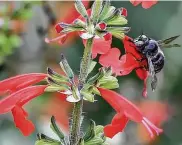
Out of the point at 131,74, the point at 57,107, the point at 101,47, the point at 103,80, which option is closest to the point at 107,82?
the point at 103,80

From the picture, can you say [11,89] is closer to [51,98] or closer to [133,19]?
[51,98]

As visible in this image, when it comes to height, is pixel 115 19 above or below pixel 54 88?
above

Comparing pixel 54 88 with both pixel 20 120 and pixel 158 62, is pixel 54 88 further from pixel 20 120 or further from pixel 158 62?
pixel 158 62

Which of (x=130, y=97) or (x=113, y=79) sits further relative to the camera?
(x=130, y=97)

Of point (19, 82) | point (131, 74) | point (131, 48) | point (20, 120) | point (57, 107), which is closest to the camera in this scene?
point (20, 120)

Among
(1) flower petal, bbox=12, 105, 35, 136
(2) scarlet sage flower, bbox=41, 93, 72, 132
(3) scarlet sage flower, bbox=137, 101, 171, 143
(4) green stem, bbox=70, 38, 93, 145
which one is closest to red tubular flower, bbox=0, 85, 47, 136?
(1) flower petal, bbox=12, 105, 35, 136

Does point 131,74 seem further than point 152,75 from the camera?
Yes

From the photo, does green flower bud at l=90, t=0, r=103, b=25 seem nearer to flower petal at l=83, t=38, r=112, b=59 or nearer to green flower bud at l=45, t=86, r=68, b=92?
flower petal at l=83, t=38, r=112, b=59

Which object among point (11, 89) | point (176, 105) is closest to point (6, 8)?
point (176, 105)
